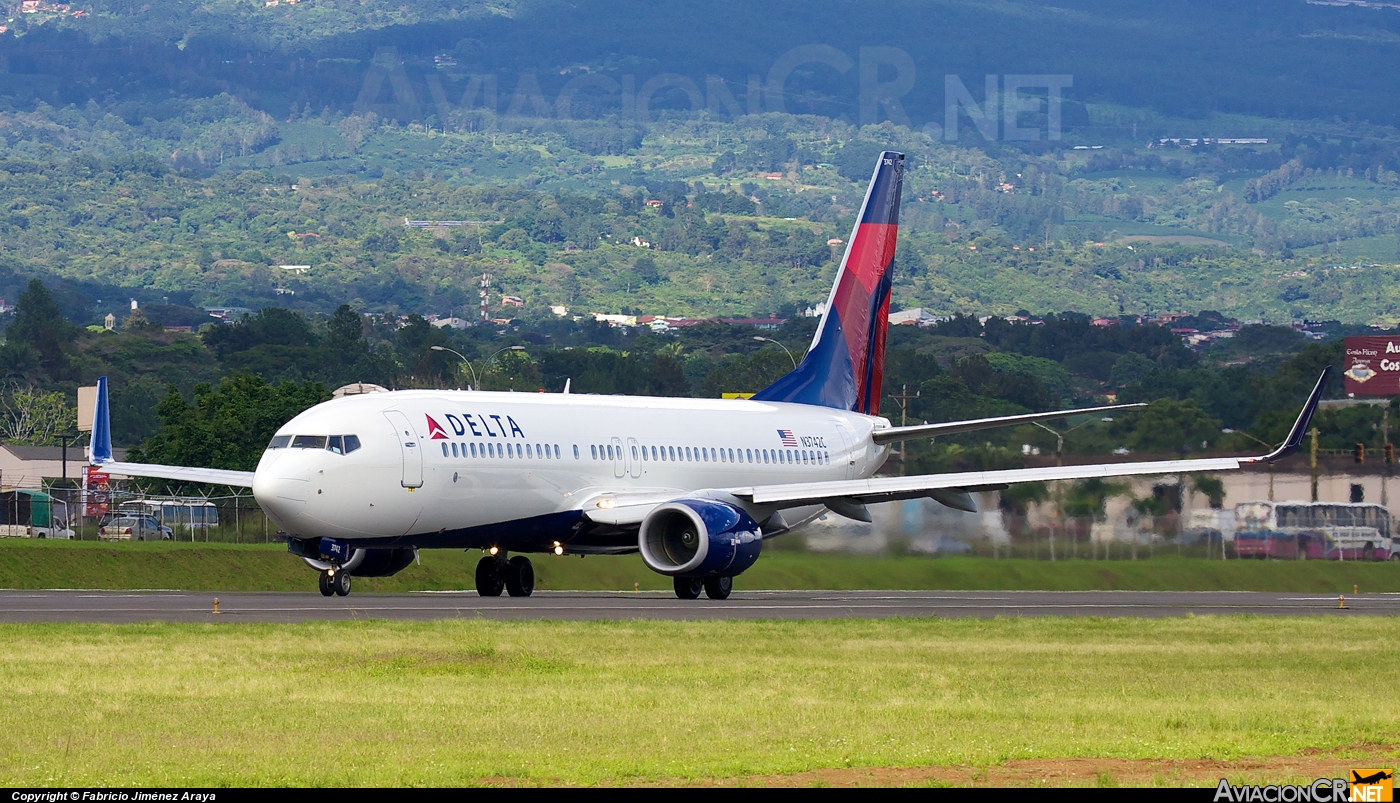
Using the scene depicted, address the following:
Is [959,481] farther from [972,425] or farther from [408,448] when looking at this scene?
[408,448]

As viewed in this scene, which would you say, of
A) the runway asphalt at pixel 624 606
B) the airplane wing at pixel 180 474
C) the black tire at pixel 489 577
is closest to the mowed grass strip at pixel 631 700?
the runway asphalt at pixel 624 606

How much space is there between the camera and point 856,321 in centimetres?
5309

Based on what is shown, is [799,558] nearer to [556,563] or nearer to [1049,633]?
[556,563]

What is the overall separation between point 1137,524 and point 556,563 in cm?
1607

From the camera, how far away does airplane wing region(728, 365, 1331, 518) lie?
41.1 meters

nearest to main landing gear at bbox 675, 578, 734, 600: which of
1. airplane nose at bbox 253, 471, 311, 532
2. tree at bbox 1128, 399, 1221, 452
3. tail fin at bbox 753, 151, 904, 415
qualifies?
airplane nose at bbox 253, 471, 311, 532

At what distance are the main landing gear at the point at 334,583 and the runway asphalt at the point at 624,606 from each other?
0.17 metres

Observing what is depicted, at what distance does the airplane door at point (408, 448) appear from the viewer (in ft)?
127

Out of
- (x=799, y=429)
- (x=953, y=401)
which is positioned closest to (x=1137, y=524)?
(x=799, y=429)

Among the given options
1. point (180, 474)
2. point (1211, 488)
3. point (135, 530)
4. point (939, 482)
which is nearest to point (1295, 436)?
point (939, 482)

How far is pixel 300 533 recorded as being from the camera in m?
37.9

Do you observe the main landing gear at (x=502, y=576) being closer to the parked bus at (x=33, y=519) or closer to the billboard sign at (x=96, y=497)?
the billboard sign at (x=96, y=497)

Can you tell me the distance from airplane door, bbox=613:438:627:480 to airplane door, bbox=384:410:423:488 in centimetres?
578

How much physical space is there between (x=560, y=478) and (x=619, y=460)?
7.28ft
